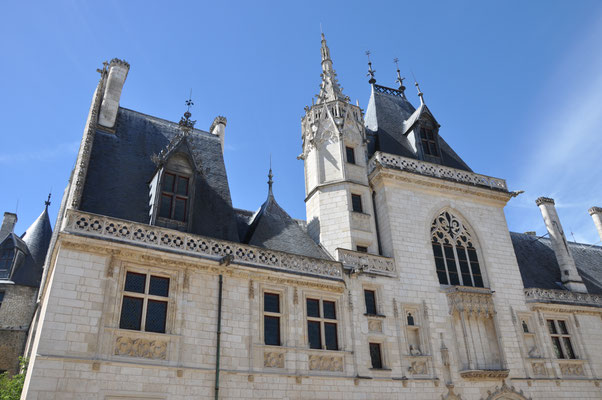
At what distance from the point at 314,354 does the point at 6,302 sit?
14.8 meters

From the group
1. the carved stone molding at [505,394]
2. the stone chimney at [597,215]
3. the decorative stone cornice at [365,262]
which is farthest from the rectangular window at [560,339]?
the stone chimney at [597,215]

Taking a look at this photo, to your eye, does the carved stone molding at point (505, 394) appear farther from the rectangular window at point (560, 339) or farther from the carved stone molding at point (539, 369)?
the rectangular window at point (560, 339)

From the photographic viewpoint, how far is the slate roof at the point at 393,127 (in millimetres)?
20422

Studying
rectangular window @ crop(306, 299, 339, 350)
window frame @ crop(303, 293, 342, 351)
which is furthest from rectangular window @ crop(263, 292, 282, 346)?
rectangular window @ crop(306, 299, 339, 350)

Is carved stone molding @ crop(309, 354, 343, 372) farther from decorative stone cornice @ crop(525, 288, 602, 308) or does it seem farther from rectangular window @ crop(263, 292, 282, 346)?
decorative stone cornice @ crop(525, 288, 602, 308)

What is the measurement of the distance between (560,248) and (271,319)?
1471 cm

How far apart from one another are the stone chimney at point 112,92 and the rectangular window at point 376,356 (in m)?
11.5

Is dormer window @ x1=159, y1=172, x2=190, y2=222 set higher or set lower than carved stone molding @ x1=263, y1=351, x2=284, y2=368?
higher

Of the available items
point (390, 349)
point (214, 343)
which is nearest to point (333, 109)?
point (390, 349)

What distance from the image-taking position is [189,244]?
1288 cm

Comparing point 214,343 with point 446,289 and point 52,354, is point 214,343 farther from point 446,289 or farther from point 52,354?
point 446,289

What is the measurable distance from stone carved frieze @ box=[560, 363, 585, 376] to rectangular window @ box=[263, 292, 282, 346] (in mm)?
11172

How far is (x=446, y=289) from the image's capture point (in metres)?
16.3

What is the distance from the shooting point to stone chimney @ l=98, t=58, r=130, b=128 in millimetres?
15838
